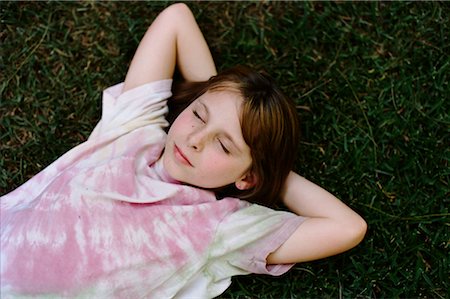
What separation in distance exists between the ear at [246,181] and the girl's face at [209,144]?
0.04m

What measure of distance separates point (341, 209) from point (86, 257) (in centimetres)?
91

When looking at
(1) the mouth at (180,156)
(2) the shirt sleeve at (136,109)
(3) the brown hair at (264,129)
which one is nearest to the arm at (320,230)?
(3) the brown hair at (264,129)

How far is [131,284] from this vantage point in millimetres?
2326

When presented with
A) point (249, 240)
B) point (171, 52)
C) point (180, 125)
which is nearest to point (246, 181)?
point (249, 240)

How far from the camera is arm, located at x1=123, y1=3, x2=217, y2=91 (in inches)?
101

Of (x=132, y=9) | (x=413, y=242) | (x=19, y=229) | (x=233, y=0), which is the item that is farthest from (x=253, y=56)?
(x=19, y=229)

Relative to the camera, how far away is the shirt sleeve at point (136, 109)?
2512mm

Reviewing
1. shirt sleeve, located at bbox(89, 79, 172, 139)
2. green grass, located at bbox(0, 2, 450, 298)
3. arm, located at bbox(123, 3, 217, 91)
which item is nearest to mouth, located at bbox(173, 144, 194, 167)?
shirt sleeve, located at bbox(89, 79, 172, 139)

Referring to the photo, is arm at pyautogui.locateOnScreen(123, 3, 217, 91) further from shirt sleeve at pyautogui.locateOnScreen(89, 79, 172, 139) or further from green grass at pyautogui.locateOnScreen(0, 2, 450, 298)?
green grass at pyautogui.locateOnScreen(0, 2, 450, 298)

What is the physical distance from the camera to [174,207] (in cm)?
237

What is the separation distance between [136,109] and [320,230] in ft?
2.64

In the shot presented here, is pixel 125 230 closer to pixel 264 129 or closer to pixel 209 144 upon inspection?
pixel 209 144

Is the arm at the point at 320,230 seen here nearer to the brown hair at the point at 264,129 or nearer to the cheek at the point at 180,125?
the brown hair at the point at 264,129

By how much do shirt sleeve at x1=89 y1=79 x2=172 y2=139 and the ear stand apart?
1.23 feet
